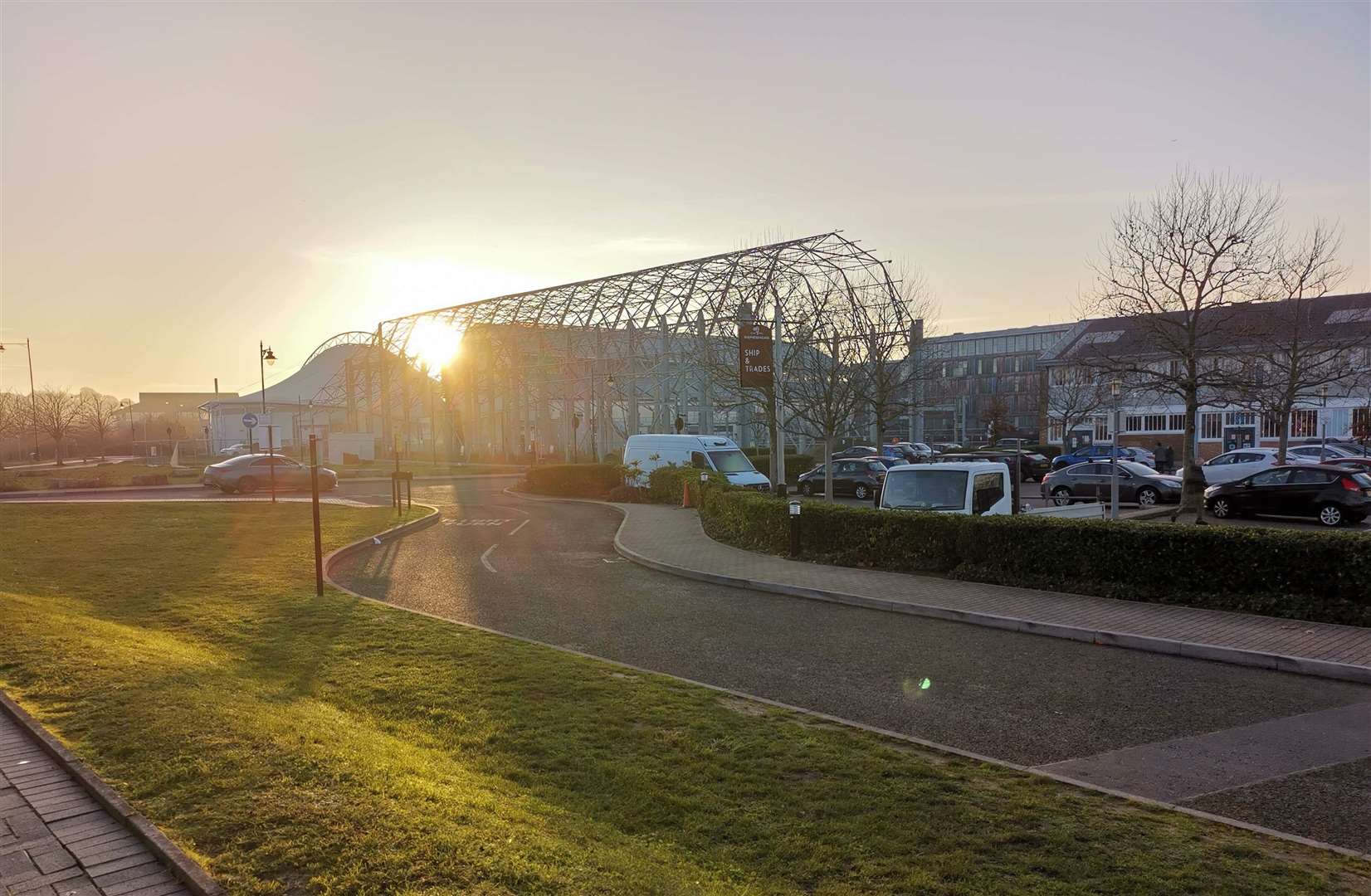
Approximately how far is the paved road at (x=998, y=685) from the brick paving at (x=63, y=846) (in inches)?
189

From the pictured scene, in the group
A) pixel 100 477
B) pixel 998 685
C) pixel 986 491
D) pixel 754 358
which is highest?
pixel 754 358

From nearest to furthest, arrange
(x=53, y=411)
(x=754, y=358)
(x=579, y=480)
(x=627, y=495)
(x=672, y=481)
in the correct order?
(x=754, y=358)
(x=672, y=481)
(x=627, y=495)
(x=579, y=480)
(x=53, y=411)

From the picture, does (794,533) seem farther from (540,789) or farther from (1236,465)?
(1236,465)

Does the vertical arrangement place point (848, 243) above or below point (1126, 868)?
above

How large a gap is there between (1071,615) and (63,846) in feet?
32.6

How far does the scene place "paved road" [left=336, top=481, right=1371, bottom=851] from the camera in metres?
5.56

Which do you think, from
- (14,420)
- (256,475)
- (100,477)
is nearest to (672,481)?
(256,475)

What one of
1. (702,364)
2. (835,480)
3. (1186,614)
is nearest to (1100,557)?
(1186,614)

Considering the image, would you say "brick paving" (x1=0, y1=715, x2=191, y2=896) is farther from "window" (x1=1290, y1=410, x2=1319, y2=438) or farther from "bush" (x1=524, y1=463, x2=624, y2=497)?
"window" (x1=1290, y1=410, x2=1319, y2=438)

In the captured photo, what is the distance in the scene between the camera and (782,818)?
4695 millimetres

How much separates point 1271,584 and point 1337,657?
7.82ft

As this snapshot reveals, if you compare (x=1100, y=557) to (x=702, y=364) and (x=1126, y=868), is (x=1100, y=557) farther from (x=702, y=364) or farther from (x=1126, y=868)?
(x=702, y=364)

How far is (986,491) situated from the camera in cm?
1477

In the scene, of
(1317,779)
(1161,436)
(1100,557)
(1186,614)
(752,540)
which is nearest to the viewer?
(1317,779)
